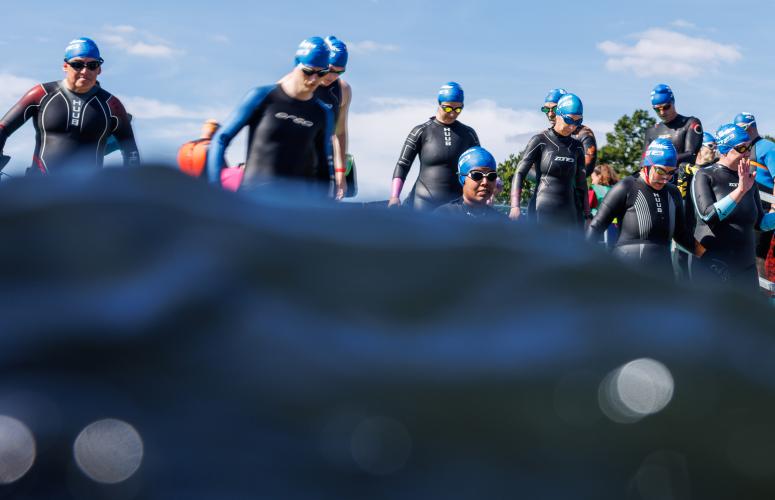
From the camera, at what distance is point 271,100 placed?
5824mm

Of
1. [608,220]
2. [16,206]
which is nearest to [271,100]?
[608,220]

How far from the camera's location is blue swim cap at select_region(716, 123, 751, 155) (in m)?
7.84

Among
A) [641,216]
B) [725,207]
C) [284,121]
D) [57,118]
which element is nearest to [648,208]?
[641,216]

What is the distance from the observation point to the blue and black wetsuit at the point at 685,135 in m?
11.7

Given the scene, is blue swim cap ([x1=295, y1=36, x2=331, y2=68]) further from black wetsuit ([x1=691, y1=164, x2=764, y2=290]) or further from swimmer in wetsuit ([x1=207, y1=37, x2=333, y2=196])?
black wetsuit ([x1=691, y1=164, x2=764, y2=290])

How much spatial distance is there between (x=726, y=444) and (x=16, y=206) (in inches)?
34.2

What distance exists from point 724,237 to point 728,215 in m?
0.18

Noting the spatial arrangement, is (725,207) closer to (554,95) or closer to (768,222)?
(768,222)

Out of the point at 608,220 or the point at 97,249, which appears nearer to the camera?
the point at 97,249

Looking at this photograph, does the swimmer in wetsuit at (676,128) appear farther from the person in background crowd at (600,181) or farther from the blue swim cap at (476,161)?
the blue swim cap at (476,161)

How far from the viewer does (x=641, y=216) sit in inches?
279

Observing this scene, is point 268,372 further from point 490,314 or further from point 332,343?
point 490,314

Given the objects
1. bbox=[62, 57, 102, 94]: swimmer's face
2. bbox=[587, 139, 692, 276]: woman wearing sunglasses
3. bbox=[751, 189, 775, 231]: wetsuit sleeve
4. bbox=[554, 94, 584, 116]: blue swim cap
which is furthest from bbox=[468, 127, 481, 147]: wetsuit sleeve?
bbox=[62, 57, 102, 94]: swimmer's face

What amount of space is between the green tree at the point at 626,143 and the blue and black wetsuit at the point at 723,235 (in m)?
62.6
